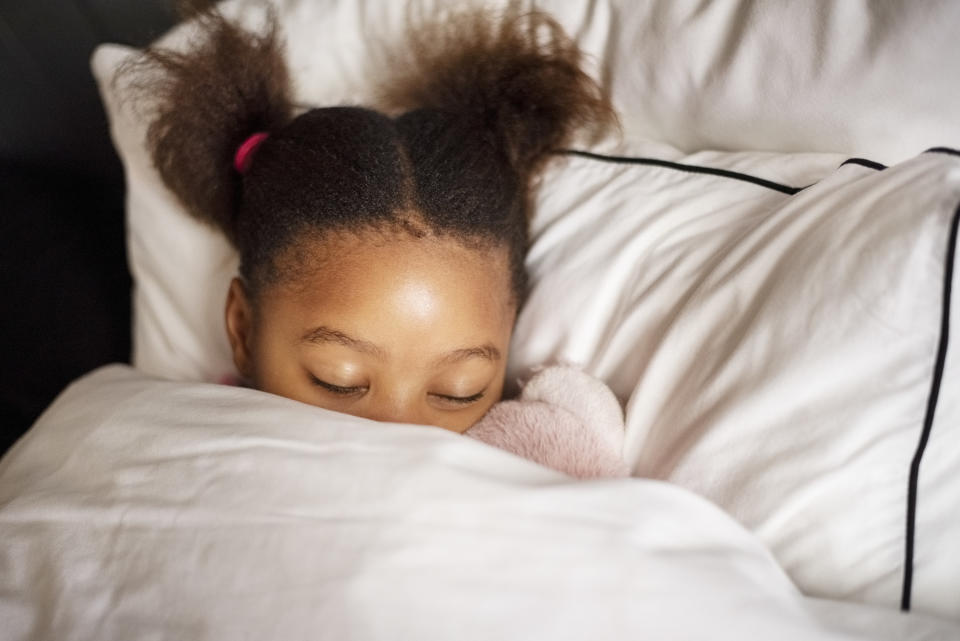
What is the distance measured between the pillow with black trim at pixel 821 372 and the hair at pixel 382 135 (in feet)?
0.83

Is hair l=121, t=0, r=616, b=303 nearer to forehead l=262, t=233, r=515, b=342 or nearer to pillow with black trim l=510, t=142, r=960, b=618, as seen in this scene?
forehead l=262, t=233, r=515, b=342

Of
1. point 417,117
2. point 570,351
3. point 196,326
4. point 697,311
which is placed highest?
point 417,117

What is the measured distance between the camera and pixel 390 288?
0.75m

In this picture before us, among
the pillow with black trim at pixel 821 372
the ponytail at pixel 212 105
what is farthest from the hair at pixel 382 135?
the pillow with black trim at pixel 821 372

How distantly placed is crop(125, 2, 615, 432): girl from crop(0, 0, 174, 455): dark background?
0.97 feet

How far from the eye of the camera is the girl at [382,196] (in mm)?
763

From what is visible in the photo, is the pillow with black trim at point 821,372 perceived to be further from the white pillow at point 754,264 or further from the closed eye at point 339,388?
the closed eye at point 339,388

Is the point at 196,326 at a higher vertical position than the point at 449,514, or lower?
lower

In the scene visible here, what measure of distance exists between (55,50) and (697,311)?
4.03 ft

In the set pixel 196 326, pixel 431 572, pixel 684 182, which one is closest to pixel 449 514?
pixel 431 572

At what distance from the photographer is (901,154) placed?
0.72 meters

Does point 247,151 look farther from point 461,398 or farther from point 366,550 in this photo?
point 366,550

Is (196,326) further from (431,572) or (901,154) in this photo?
(901,154)

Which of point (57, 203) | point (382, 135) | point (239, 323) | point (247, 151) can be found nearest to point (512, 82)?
point (382, 135)
